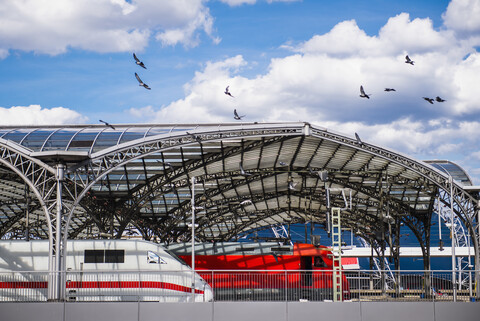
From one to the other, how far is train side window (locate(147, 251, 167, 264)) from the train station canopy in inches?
138

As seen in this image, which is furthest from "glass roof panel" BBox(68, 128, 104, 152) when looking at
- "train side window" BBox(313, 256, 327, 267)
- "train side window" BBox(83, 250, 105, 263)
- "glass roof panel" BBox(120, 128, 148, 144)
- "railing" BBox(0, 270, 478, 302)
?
"train side window" BBox(313, 256, 327, 267)

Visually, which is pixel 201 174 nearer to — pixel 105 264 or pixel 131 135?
pixel 131 135

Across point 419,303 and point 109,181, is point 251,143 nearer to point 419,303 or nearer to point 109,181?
point 109,181

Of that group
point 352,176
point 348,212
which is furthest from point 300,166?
point 348,212

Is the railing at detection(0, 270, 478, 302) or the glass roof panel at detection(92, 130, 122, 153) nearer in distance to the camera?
the railing at detection(0, 270, 478, 302)

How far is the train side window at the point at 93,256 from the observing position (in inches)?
1189

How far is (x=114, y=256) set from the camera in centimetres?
3030

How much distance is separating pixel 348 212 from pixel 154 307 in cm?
4795

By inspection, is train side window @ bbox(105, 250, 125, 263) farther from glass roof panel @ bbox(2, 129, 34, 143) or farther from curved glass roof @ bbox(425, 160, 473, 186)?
curved glass roof @ bbox(425, 160, 473, 186)

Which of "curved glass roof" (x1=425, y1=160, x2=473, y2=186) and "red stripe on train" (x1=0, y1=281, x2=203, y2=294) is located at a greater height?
"curved glass roof" (x1=425, y1=160, x2=473, y2=186)

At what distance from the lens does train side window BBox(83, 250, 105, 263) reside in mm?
30203

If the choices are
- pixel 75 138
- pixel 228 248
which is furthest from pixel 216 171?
pixel 75 138

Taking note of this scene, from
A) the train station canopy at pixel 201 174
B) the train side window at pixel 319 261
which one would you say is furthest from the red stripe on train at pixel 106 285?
the train side window at pixel 319 261

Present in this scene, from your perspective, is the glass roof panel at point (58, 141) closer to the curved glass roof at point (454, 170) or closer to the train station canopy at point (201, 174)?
the train station canopy at point (201, 174)
